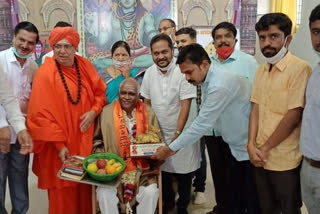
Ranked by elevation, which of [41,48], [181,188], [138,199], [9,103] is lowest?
[181,188]

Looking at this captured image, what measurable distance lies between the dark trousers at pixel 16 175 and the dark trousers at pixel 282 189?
1838mm

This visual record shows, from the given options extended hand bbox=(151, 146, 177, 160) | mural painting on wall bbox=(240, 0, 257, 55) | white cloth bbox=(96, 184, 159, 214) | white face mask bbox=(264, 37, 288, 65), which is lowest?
white cloth bbox=(96, 184, 159, 214)

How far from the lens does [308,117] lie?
1517mm

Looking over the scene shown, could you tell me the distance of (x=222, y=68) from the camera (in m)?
2.41

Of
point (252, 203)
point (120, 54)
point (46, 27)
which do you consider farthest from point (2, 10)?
point (252, 203)

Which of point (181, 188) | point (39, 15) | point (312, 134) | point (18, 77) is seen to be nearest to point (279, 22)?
point (312, 134)

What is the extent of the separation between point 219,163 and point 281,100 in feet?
2.98

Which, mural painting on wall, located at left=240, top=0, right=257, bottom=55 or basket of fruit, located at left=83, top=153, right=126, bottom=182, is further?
mural painting on wall, located at left=240, top=0, right=257, bottom=55

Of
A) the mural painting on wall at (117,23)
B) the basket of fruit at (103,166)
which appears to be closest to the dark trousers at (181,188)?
the basket of fruit at (103,166)

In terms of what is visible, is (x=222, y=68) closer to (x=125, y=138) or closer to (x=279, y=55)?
Result: (x=279, y=55)

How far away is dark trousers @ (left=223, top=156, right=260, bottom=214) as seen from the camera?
2.20 m

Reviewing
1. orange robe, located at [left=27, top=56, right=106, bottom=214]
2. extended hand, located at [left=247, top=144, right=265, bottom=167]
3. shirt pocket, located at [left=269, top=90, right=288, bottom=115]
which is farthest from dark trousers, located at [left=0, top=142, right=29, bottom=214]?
shirt pocket, located at [left=269, top=90, right=288, bottom=115]

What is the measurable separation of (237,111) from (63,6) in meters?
3.60

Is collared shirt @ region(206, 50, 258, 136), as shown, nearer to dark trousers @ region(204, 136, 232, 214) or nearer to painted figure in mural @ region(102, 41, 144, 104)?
dark trousers @ region(204, 136, 232, 214)
